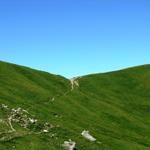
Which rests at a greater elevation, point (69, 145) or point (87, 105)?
point (87, 105)

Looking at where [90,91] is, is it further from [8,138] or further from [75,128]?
[8,138]

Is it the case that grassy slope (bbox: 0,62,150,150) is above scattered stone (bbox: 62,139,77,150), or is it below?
above

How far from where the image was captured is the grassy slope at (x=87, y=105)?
62.0 meters

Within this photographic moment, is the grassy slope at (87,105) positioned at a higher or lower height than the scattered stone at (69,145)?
higher

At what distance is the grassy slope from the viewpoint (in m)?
62.0

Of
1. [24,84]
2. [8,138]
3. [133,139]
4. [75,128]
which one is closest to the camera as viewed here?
[8,138]

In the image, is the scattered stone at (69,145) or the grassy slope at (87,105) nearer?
the scattered stone at (69,145)

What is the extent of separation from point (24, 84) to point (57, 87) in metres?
11.1

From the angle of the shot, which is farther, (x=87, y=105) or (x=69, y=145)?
(x=87, y=105)

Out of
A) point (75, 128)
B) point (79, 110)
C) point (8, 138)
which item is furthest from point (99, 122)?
point (8, 138)

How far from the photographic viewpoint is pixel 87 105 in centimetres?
9700

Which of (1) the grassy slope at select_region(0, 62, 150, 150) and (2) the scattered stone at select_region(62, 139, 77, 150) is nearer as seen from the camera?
(2) the scattered stone at select_region(62, 139, 77, 150)

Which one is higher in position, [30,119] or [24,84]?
[24,84]

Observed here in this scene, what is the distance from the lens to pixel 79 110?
89.4 m
